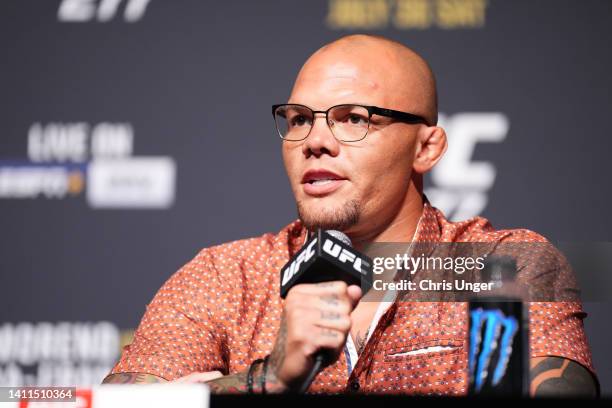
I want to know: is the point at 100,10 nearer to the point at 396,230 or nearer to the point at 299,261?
the point at 396,230

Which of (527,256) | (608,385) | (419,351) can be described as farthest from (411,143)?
(608,385)

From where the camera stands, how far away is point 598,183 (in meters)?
3.02

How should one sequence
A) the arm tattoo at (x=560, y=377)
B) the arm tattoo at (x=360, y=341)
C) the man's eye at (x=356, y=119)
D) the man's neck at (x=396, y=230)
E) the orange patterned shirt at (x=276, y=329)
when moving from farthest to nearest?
the man's neck at (x=396, y=230) < the man's eye at (x=356, y=119) < the arm tattoo at (x=360, y=341) < the orange patterned shirt at (x=276, y=329) < the arm tattoo at (x=560, y=377)

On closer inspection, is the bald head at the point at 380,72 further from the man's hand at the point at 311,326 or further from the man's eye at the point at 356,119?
the man's hand at the point at 311,326

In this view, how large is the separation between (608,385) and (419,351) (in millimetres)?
1185

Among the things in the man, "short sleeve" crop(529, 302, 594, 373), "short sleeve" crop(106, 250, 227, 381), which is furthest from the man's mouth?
"short sleeve" crop(529, 302, 594, 373)

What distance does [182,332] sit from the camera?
2135mm

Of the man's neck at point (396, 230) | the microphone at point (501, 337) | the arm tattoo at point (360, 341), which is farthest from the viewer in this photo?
the man's neck at point (396, 230)

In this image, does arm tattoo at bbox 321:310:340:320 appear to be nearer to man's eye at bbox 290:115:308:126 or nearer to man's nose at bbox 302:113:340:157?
man's nose at bbox 302:113:340:157

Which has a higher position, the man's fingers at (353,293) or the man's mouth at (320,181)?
the man's mouth at (320,181)

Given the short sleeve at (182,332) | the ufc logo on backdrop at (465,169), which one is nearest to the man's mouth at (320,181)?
the short sleeve at (182,332)

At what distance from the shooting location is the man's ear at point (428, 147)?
2387 millimetres

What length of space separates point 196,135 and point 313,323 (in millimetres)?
1894

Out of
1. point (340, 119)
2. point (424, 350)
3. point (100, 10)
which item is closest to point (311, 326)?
point (424, 350)
